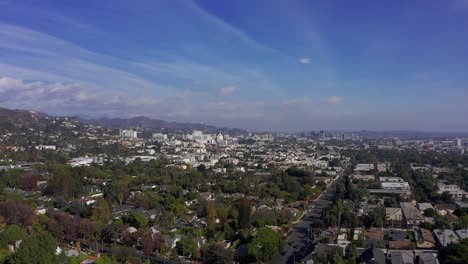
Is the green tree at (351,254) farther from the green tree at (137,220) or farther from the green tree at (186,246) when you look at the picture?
the green tree at (137,220)

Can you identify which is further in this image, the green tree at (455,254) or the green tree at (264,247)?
the green tree at (264,247)

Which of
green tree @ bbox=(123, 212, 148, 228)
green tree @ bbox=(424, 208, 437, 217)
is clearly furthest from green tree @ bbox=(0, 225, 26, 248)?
green tree @ bbox=(424, 208, 437, 217)

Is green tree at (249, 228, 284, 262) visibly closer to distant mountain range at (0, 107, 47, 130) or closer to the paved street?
the paved street

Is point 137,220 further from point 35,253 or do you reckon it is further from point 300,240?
point 300,240

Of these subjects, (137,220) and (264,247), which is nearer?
(264,247)

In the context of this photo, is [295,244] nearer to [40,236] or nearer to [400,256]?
[400,256]

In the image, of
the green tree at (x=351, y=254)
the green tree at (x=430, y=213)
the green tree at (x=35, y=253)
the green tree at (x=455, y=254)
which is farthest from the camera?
the green tree at (x=430, y=213)

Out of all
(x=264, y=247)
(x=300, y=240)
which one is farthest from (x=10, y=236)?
(x=300, y=240)

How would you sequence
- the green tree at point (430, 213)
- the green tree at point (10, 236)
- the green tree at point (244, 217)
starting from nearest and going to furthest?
the green tree at point (10, 236) < the green tree at point (244, 217) < the green tree at point (430, 213)

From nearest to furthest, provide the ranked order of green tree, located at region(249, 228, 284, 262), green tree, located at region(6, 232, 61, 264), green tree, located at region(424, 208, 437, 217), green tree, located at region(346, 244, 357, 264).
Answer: green tree, located at region(6, 232, 61, 264) → green tree, located at region(346, 244, 357, 264) → green tree, located at region(249, 228, 284, 262) → green tree, located at region(424, 208, 437, 217)

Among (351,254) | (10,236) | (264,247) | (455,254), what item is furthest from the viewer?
(10,236)

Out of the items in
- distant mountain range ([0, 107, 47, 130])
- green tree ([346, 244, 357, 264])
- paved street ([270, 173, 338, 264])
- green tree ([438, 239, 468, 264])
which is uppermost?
distant mountain range ([0, 107, 47, 130])

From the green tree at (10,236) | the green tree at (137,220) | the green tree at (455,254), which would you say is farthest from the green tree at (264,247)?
the green tree at (10,236)
